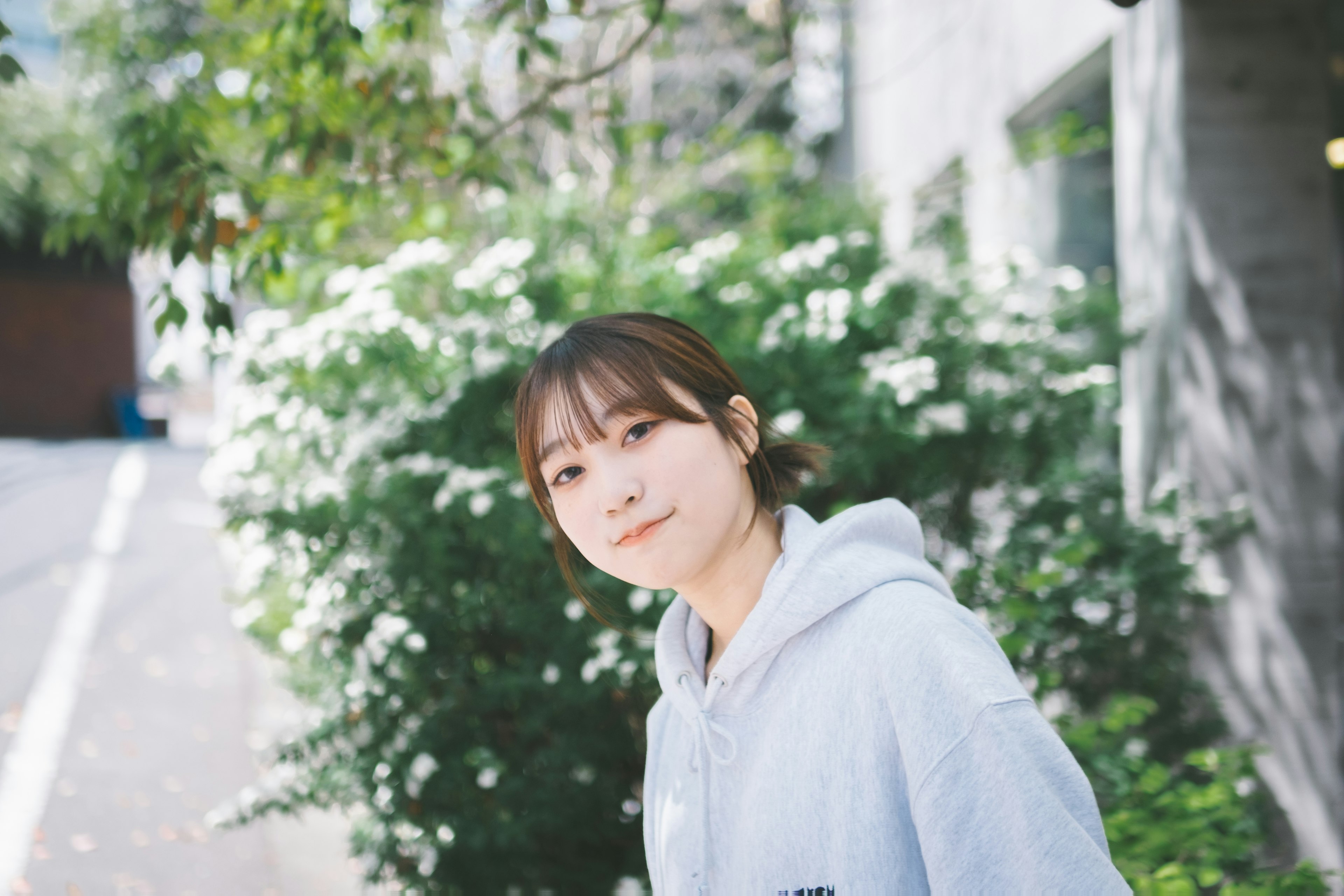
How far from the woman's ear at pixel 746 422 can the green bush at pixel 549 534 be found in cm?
171

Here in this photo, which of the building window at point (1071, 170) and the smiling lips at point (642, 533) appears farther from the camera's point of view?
the building window at point (1071, 170)

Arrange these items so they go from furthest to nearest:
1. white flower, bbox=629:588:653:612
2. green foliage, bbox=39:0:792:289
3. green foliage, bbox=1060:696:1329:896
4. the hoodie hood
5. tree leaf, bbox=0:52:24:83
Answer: white flower, bbox=629:588:653:612
green foliage, bbox=39:0:792:289
tree leaf, bbox=0:52:24:83
green foliage, bbox=1060:696:1329:896
the hoodie hood

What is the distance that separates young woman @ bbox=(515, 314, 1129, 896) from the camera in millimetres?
1072

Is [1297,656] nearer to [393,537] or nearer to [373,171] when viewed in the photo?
[393,537]

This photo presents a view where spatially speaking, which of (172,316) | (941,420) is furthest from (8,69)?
(941,420)

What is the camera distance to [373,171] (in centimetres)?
348

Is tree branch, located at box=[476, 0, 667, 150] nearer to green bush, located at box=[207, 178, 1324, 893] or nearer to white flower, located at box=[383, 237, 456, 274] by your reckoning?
green bush, located at box=[207, 178, 1324, 893]

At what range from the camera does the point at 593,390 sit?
1.44 m

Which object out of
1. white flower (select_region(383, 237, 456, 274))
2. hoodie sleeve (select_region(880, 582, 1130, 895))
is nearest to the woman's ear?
hoodie sleeve (select_region(880, 582, 1130, 895))

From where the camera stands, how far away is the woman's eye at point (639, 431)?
143 cm

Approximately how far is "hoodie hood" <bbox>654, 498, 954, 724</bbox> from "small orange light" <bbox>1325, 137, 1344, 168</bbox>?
3.69 m

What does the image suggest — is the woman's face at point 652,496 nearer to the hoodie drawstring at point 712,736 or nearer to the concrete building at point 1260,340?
the hoodie drawstring at point 712,736

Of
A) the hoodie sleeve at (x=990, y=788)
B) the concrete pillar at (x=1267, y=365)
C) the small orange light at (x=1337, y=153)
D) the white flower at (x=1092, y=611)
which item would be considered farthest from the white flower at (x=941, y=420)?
the hoodie sleeve at (x=990, y=788)

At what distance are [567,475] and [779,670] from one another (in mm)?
432
